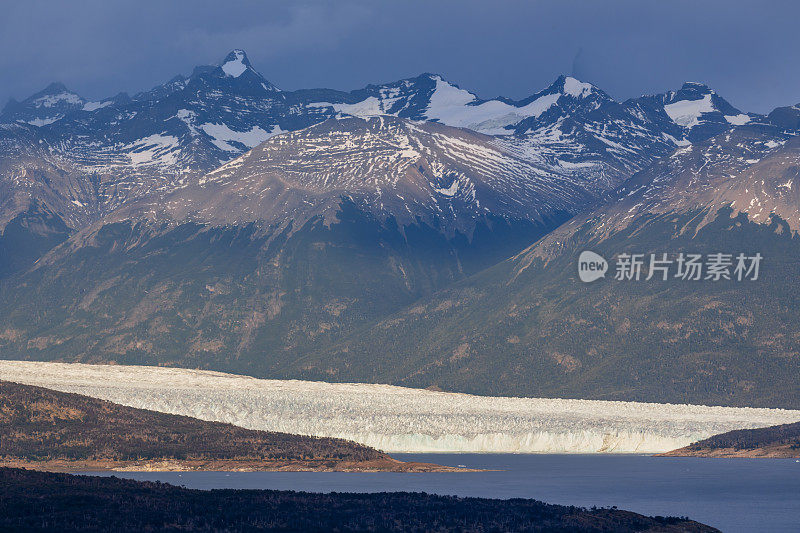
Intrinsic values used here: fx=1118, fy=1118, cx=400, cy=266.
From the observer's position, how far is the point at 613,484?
394 ft

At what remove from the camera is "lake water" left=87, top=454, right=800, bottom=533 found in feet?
317

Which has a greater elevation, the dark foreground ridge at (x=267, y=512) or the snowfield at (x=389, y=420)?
the snowfield at (x=389, y=420)

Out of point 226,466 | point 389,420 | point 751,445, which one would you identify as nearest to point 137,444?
point 226,466

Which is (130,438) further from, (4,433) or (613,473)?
(613,473)

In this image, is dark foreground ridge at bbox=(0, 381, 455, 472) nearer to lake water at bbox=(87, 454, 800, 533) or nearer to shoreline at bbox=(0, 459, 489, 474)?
shoreline at bbox=(0, 459, 489, 474)

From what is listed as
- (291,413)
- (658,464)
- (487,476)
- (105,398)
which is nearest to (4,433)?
(105,398)

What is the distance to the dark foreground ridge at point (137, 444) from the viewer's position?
13312 centimetres

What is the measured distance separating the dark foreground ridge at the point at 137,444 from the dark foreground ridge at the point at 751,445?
6129 centimetres

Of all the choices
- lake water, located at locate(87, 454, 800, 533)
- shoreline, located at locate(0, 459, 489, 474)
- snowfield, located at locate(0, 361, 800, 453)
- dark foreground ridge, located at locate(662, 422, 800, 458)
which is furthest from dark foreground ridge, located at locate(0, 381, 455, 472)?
dark foreground ridge, located at locate(662, 422, 800, 458)

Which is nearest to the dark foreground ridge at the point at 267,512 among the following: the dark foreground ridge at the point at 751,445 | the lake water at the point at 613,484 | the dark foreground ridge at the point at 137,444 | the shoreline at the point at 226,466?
the lake water at the point at 613,484

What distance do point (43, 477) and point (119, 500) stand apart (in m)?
13.2

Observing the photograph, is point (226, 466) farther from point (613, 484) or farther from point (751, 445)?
point (751, 445)

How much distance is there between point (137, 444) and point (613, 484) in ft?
190

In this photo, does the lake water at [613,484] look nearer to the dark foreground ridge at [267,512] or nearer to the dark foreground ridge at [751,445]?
the dark foreground ridge at [267,512]
